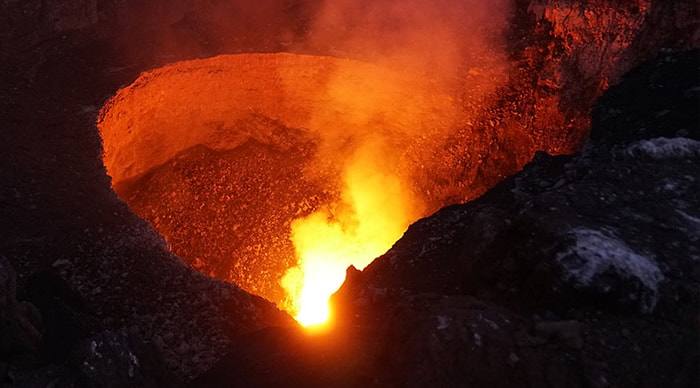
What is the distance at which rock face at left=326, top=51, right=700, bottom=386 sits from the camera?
2.69 metres

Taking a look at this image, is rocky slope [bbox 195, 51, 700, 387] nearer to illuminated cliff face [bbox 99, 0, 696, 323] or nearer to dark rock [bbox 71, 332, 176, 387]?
dark rock [bbox 71, 332, 176, 387]

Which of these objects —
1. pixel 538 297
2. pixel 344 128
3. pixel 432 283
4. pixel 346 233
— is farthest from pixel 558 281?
pixel 346 233

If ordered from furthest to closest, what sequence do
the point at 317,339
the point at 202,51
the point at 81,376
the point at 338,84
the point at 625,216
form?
the point at 338,84 < the point at 202,51 < the point at 625,216 < the point at 317,339 < the point at 81,376

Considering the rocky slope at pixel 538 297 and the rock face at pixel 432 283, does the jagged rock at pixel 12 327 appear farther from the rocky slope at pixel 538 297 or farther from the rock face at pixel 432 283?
the rocky slope at pixel 538 297

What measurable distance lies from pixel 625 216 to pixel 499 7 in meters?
4.84

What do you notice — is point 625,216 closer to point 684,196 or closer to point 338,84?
point 684,196

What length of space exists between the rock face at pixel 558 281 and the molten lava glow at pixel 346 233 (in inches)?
143

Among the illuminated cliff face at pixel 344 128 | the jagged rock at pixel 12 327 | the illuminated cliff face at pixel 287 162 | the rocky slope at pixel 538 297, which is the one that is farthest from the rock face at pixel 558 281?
the illuminated cliff face at pixel 287 162

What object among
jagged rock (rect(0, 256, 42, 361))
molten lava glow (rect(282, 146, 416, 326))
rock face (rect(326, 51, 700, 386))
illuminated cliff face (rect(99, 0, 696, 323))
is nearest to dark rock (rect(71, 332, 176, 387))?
jagged rock (rect(0, 256, 42, 361))

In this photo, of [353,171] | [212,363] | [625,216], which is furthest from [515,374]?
[353,171]

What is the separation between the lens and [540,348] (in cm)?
276

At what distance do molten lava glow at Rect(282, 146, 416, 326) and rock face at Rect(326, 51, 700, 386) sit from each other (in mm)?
3621

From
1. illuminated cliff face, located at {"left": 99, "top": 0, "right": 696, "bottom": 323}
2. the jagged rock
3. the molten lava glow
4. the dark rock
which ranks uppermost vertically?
illuminated cliff face, located at {"left": 99, "top": 0, "right": 696, "bottom": 323}

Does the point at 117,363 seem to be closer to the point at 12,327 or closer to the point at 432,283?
the point at 12,327
